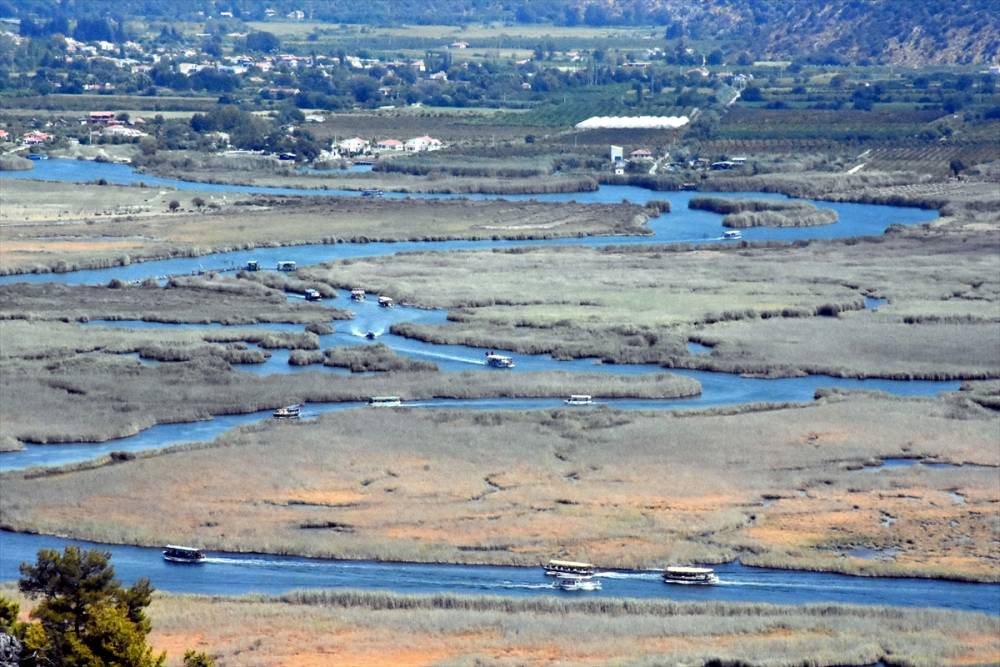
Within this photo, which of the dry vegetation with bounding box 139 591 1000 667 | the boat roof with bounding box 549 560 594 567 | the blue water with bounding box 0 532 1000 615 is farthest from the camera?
the boat roof with bounding box 549 560 594 567

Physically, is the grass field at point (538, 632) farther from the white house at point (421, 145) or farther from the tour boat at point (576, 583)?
the white house at point (421, 145)

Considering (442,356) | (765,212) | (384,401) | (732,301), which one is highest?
(384,401)

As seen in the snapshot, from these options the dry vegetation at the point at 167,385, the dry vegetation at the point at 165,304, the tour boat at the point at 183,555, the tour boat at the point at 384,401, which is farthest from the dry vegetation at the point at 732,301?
the tour boat at the point at 183,555

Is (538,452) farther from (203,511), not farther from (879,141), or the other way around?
(879,141)

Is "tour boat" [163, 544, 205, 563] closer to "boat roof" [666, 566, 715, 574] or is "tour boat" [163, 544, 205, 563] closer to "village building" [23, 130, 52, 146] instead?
"boat roof" [666, 566, 715, 574]

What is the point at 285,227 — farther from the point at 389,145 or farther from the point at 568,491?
the point at 568,491

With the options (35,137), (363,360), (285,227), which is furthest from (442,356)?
(35,137)

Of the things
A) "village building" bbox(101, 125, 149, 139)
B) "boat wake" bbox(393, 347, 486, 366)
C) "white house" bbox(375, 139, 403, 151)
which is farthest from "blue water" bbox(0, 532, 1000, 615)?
"village building" bbox(101, 125, 149, 139)
